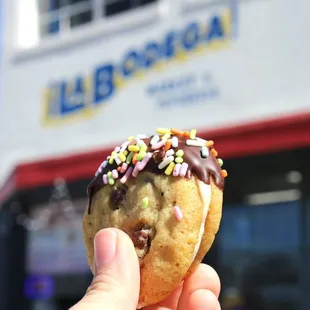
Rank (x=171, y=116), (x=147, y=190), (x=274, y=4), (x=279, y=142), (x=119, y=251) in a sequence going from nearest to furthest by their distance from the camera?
(x=119, y=251), (x=147, y=190), (x=279, y=142), (x=274, y=4), (x=171, y=116)

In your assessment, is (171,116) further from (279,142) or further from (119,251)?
(119,251)

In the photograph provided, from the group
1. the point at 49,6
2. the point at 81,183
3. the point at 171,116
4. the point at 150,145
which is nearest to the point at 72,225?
the point at 81,183

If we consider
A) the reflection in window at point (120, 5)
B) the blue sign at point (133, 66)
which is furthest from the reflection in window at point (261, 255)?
the reflection in window at point (120, 5)

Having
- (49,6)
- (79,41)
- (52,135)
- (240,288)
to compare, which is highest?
(49,6)

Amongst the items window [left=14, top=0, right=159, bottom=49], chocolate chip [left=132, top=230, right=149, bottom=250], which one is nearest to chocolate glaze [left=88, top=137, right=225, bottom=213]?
chocolate chip [left=132, top=230, right=149, bottom=250]

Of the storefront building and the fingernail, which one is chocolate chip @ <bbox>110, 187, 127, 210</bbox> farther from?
the storefront building

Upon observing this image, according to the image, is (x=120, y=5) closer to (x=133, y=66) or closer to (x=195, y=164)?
(x=133, y=66)

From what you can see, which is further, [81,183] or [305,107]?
[81,183]
